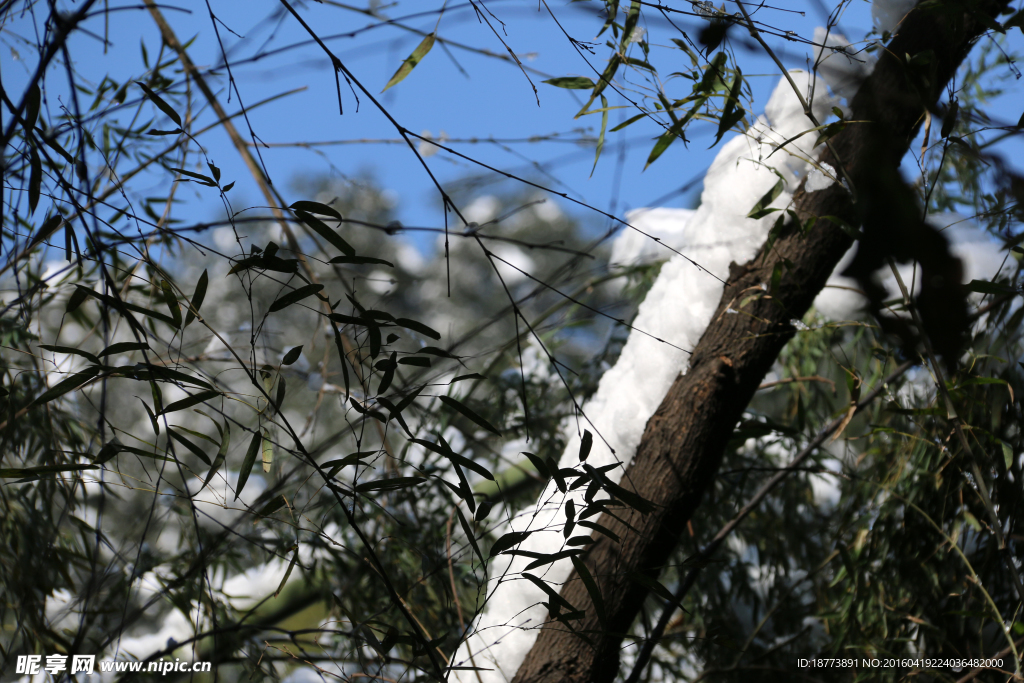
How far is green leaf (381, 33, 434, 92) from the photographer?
0.61 meters

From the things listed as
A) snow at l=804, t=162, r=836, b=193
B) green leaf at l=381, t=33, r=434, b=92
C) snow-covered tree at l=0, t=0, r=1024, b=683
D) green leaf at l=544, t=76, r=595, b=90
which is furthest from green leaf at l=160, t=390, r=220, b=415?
snow at l=804, t=162, r=836, b=193

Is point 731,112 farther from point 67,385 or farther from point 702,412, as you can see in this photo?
point 67,385

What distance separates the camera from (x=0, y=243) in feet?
1.94

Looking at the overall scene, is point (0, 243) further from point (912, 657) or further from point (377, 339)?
point (912, 657)

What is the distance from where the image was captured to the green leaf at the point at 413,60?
0.61 metres

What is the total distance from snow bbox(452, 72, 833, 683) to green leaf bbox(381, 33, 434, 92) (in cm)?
40

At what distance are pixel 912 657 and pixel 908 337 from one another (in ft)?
3.03

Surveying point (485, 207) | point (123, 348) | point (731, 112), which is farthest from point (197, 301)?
point (485, 207)

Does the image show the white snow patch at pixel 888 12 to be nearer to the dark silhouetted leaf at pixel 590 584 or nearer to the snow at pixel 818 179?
the snow at pixel 818 179

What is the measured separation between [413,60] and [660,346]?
462 millimetres

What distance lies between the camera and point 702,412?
76cm

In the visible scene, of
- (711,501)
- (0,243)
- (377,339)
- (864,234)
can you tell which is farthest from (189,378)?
(711,501)

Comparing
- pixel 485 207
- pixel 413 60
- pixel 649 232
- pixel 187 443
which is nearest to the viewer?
pixel 187 443

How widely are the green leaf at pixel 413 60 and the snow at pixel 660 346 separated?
15.8 inches
